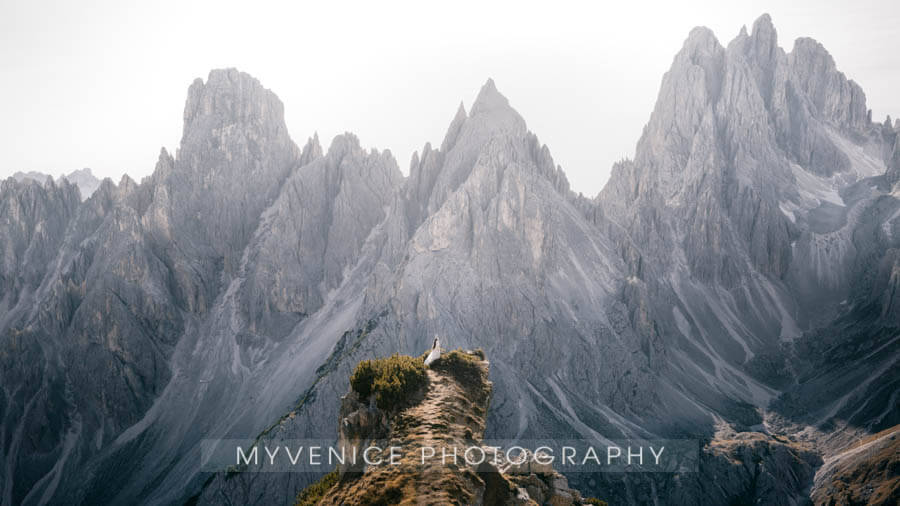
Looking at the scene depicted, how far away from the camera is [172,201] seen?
134375 millimetres

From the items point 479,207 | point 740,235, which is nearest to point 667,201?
point 740,235

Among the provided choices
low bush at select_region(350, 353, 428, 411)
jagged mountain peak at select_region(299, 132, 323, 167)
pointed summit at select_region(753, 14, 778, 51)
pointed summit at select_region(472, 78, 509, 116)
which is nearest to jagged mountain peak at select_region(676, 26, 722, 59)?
pointed summit at select_region(753, 14, 778, 51)

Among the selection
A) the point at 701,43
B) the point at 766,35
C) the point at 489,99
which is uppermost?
the point at 766,35

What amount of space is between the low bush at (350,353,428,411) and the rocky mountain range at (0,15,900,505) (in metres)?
66.0

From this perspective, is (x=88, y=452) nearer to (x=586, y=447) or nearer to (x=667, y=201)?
(x=586, y=447)

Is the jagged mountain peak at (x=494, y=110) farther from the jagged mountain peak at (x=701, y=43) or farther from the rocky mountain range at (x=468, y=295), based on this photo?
the jagged mountain peak at (x=701, y=43)

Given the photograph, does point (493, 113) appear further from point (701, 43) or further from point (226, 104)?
point (701, 43)

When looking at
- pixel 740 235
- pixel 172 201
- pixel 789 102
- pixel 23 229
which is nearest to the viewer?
pixel 172 201

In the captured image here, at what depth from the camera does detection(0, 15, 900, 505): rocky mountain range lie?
9994cm

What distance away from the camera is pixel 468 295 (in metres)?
108

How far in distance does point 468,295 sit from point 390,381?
8310 centimetres

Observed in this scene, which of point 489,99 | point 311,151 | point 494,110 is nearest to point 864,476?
point 494,110

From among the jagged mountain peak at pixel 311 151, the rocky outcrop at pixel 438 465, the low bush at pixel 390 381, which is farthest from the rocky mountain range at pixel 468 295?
the low bush at pixel 390 381

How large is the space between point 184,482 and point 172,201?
2670 inches
